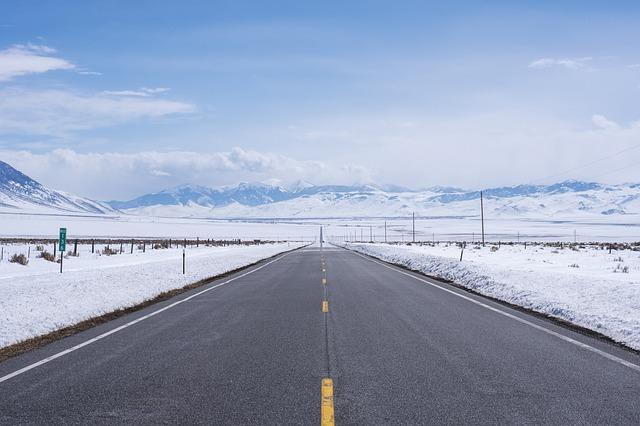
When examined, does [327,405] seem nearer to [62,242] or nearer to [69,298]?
[69,298]

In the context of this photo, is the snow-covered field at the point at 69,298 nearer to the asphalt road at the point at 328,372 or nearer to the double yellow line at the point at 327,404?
the asphalt road at the point at 328,372

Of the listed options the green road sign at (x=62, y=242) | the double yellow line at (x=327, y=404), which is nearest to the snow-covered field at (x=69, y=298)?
the green road sign at (x=62, y=242)

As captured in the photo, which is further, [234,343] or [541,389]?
[234,343]

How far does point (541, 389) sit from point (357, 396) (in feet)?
6.95

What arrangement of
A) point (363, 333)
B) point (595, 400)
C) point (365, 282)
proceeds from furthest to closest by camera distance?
point (365, 282) → point (363, 333) → point (595, 400)

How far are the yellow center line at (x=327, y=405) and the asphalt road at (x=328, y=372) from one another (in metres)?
0.07

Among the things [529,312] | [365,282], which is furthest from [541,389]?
[365,282]

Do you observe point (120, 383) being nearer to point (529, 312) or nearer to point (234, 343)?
point (234, 343)

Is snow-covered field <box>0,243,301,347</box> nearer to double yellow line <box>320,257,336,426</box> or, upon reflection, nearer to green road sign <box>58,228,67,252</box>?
green road sign <box>58,228,67,252</box>

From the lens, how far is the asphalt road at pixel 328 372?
5.67 meters

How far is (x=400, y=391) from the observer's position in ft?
20.9

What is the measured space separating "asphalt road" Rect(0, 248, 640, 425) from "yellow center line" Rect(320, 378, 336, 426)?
67mm

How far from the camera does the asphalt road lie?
5.67 m

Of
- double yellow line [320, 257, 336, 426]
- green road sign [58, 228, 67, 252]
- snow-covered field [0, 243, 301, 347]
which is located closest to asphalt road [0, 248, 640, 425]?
double yellow line [320, 257, 336, 426]
